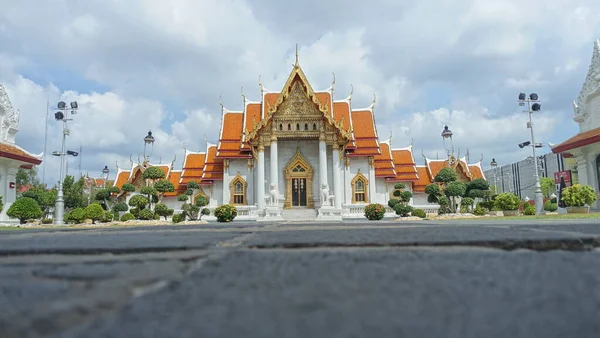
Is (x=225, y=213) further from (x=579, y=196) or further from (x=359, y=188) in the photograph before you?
(x=579, y=196)

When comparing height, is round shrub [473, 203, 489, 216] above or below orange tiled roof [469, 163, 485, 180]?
below

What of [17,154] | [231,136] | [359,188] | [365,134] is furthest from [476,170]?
[17,154]

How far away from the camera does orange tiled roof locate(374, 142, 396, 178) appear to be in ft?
74.2

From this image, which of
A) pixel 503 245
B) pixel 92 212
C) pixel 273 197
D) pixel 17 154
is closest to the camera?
pixel 503 245

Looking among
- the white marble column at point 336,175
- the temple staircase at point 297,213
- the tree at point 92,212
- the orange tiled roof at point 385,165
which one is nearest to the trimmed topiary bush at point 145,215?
the tree at point 92,212

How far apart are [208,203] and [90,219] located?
6.45 m

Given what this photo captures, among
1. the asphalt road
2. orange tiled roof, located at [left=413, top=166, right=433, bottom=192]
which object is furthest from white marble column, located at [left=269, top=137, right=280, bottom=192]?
the asphalt road

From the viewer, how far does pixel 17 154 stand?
2103 centimetres

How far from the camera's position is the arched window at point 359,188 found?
21984mm

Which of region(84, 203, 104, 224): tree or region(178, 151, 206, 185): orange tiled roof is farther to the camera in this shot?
region(178, 151, 206, 185): orange tiled roof

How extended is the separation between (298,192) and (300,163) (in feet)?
4.81

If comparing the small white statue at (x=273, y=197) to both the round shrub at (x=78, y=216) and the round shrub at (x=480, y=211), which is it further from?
the round shrub at (x=480, y=211)

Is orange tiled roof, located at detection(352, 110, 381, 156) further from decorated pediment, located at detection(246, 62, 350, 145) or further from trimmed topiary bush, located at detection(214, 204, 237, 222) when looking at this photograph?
trimmed topiary bush, located at detection(214, 204, 237, 222)

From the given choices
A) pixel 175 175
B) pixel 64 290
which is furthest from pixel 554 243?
pixel 175 175
